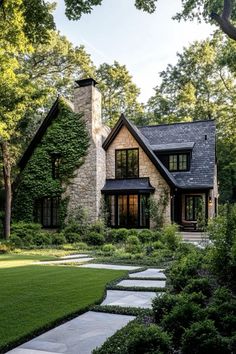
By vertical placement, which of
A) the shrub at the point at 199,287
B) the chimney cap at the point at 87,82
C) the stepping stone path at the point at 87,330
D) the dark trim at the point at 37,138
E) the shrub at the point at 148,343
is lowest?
the stepping stone path at the point at 87,330

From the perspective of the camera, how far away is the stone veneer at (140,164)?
20656 millimetres

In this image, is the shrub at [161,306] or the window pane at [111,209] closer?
the shrub at [161,306]

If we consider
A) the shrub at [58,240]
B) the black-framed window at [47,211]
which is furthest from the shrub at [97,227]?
the black-framed window at [47,211]

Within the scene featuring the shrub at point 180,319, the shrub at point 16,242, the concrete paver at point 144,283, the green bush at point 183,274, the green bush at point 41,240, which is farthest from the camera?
the green bush at point 41,240

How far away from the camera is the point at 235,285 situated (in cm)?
637

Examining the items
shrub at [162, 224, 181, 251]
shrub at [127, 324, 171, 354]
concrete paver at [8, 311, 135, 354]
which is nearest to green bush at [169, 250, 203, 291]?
concrete paver at [8, 311, 135, 354]

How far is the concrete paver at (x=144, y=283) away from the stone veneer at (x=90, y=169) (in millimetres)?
12335

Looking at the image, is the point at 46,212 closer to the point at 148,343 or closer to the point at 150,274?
the point at 150,274

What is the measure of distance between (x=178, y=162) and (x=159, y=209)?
161 inches

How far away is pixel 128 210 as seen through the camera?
2119cm

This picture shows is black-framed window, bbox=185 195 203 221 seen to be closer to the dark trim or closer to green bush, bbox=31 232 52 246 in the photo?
green bush, bbox=31 232 52 246

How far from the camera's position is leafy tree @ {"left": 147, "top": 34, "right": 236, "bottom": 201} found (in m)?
34.5

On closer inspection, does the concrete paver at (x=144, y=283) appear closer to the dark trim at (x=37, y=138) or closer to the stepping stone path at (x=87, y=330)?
the stepping stone path at (x=87, y=330)

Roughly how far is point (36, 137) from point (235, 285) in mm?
18171
